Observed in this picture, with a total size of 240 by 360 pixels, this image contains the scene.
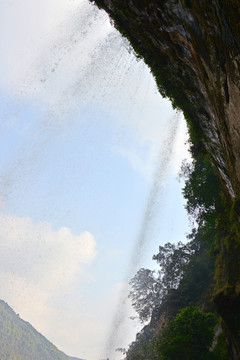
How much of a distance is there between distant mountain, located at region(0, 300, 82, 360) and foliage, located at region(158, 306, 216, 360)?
549 ft

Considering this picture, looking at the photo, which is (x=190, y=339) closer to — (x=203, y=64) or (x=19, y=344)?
(x=203, y=64)

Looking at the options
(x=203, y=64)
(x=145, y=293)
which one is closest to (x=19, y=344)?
(x=145, y=293)

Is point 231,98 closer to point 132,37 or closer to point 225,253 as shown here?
point 132,37

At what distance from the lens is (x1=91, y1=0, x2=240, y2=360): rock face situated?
5898 millimetres

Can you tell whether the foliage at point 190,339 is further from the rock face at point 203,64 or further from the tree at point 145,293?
the tree at point 145,293

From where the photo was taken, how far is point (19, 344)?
17088 cm

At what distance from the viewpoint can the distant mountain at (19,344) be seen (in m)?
156

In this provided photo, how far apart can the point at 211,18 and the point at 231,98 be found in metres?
2.02

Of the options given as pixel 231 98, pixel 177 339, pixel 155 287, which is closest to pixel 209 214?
pixel 177 339

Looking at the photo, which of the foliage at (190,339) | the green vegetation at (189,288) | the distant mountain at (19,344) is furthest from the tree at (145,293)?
the distant mountain at (19,344)

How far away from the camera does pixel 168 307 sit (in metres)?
30.8

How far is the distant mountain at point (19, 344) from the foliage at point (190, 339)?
549 ft

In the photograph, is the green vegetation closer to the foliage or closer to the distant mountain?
the foliage

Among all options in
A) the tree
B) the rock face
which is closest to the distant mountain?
the tree
